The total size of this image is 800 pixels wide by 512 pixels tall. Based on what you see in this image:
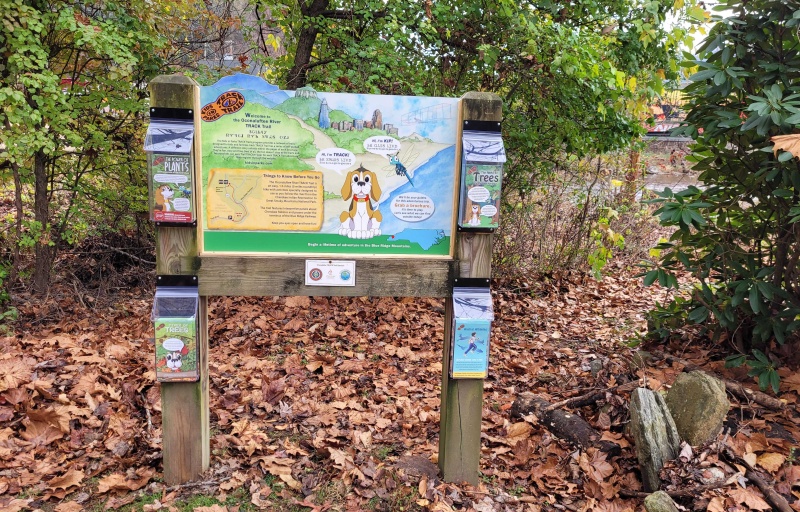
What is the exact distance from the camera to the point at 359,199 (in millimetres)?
2939

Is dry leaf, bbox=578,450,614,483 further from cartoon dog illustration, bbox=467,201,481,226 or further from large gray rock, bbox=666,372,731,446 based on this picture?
cartoon dog illustration, bbox=467,201,481,226

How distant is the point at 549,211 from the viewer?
8.06 meters

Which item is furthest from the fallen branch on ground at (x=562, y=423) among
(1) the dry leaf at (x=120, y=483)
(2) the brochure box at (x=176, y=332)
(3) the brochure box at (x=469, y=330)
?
(1) the dry leaf at (x=120, y=483)

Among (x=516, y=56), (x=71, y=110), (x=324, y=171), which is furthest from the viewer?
(x=516, y=56)

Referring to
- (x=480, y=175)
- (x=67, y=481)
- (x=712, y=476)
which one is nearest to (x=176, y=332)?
(x=67, y=481)

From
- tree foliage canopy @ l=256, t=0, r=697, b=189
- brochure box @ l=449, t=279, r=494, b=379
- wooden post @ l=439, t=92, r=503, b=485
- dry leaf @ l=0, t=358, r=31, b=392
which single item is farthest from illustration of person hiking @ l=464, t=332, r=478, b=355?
dry leaf @ l=0, t=358, r=31, b=392

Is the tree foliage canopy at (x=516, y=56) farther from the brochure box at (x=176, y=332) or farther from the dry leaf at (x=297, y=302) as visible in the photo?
the brochure box at (x=176, y=332)

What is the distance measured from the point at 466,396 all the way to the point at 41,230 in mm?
4856

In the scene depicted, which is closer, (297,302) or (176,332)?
(176,332)

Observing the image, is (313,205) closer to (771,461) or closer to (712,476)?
(712,476)

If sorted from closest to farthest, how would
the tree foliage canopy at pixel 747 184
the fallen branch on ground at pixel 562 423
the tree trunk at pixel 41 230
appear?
the fallen branch on ground at pixel 562 423 → the tree foliage canopy at pixel 747 184 → the tree trunk at pixel 41 230

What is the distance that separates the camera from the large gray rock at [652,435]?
3.09 meters

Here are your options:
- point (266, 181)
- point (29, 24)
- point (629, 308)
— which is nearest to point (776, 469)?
point (266, 181)

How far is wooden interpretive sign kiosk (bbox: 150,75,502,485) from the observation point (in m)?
2.84
